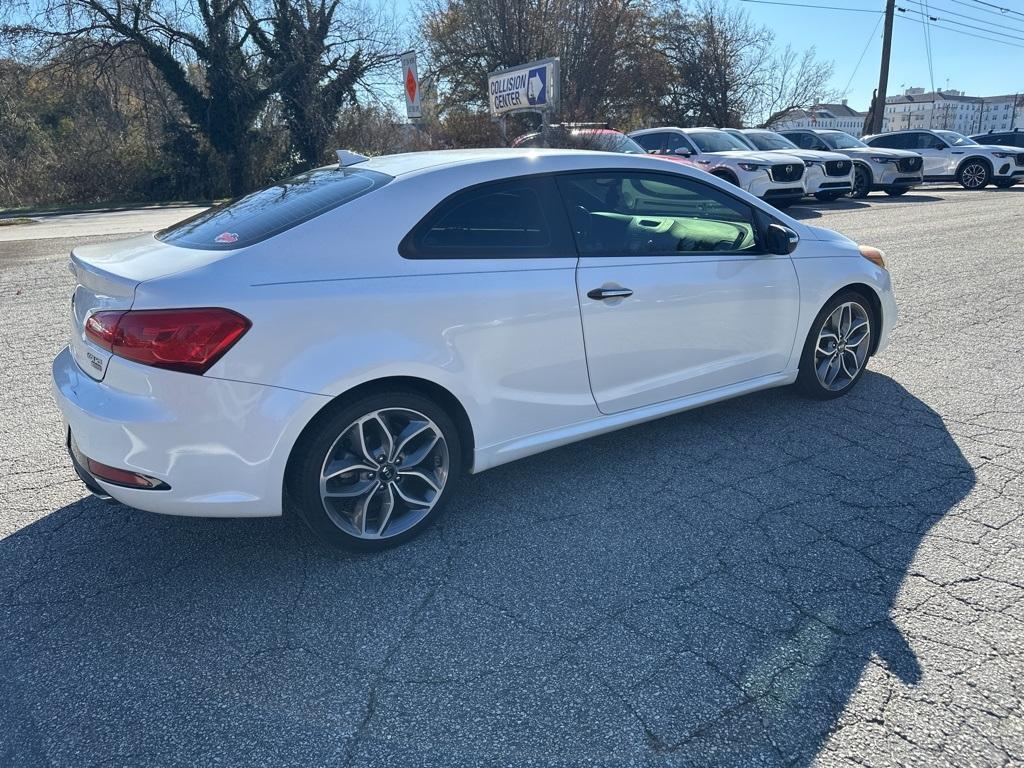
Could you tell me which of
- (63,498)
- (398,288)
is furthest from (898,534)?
(63,498)

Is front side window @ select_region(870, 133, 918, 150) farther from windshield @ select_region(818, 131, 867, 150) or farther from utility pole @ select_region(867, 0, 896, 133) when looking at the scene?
utility pole @ select_region(867, 0, 896, 133)

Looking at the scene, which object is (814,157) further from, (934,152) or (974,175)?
(974,175)

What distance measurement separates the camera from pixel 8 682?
2.47 m

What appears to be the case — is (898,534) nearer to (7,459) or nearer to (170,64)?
(7,459)

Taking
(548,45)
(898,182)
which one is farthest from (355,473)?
(548,45)

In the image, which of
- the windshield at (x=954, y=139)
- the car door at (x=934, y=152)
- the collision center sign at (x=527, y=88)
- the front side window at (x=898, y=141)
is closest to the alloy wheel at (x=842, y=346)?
the collision center sign at (x=527, y=88)

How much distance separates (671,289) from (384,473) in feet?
5.54

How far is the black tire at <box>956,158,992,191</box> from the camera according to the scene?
2012 cm

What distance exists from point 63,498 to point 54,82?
27.8 metres

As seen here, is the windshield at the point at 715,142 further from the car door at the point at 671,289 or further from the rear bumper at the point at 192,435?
the rear bumper at the point at 192,435

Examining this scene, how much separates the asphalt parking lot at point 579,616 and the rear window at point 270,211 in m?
1.32

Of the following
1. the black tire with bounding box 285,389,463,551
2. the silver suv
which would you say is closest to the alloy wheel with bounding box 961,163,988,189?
the silver suv

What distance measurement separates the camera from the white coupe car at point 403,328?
271cm

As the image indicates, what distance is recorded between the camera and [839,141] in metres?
19.2
